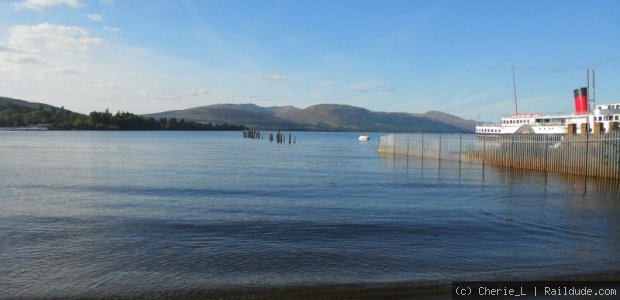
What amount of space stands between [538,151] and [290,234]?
21586 mm

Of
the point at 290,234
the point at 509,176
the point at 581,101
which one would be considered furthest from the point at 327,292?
the point at 581,101

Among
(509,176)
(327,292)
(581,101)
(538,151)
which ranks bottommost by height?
(327,292)

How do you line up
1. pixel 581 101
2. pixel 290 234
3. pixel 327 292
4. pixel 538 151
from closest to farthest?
pixel 327 292
pixel 290 234
pixel 538 151
pixel 581 101

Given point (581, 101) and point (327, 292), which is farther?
point (581, 101)

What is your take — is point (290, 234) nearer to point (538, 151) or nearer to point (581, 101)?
point (538, 151)

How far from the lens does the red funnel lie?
6183 centimetres

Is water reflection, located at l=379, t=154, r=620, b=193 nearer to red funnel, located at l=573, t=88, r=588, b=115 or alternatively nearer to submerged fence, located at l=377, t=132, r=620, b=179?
submerged fence, located at l=377, t=132, r=620, b=179

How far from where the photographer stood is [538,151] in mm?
30484

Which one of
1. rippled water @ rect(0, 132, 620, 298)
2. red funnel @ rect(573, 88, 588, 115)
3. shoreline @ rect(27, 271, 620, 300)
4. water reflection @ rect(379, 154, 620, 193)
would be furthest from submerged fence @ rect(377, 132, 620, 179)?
red funnel @ rect(573, 88, 588, 115)

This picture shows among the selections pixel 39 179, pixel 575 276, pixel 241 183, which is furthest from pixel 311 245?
pixel 39 179

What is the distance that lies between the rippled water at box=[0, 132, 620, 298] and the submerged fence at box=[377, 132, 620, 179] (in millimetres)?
1739

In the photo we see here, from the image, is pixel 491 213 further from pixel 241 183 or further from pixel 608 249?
pixel 241 183

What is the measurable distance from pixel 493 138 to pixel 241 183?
1876 cm

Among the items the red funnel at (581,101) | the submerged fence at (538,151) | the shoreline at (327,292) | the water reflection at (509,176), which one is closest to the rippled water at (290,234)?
the shoreline at (327,292)
